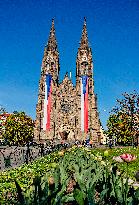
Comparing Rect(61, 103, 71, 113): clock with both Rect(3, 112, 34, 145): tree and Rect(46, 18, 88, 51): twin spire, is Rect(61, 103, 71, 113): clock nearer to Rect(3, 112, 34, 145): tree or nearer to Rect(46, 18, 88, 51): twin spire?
Rect(3, 112, 34, 145): tree

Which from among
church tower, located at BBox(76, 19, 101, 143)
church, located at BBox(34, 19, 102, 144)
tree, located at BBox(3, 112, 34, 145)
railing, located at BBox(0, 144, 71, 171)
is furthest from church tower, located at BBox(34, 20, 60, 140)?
railing, located at BBox(0, 144, 71, 171)

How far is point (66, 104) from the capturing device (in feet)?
218

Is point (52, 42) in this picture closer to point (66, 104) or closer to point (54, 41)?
point (54, 41)

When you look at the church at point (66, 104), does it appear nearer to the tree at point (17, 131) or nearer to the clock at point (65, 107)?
the clock at point (65, 107)

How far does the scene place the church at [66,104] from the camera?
6444 centimetres

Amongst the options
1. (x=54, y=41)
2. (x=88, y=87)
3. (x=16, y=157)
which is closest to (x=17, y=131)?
(x=88, y=87)

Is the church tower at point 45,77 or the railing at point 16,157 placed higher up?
the church tower at point 45,77

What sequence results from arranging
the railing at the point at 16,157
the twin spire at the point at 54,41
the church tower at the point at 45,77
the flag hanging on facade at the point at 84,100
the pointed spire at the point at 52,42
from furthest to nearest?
the twin spire at the point at 54,41, the pointed spire at the point at 52,42, the church tower at the point at 45,77, the flag hanging on facade at the point at 84,100, the railing at the point at 16,157

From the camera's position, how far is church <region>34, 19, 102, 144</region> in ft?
211

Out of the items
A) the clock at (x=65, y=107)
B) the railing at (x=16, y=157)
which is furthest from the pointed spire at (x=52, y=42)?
the railing at (x=16, y=157)

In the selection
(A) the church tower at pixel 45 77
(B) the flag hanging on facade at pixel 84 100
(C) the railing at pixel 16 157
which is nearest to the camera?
(C) the railing at pixel 16 157

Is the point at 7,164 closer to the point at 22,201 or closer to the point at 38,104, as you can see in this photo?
the point at 22,201

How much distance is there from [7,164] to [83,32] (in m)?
61.1

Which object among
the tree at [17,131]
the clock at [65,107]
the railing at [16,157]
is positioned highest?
the clock at [65,107]
